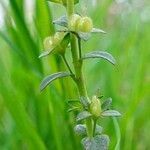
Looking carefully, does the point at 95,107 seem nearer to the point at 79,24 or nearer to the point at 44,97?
the point at 79,24

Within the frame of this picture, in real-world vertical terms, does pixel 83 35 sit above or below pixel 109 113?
above

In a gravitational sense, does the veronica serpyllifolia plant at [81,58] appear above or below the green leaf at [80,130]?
above

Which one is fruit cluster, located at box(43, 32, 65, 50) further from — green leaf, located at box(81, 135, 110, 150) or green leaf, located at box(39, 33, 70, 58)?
green leaf, located at box(81, 135, 110, 150)

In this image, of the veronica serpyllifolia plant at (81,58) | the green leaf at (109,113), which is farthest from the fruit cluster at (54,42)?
the green leaf at (109,113)

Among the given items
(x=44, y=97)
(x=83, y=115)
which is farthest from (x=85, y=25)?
(x=44, y=97)

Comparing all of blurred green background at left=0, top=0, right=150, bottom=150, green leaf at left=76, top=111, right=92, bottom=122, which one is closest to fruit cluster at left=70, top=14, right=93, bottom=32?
green leaf at left=76, top=111, right=92, bottom=122

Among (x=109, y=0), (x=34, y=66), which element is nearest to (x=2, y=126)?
(x=34, y=66)

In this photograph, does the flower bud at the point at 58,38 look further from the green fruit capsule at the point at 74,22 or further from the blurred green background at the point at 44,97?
the blurred green background at the point at 44,97

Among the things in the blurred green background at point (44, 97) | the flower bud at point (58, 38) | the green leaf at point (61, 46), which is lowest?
the blurred green background at point (44, 97)
